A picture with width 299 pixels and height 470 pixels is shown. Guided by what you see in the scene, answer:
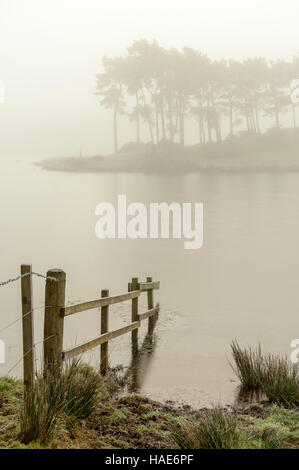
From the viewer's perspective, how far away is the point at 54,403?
808cm

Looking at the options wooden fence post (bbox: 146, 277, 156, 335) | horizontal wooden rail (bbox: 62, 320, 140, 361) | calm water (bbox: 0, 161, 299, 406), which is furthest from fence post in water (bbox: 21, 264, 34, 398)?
wooden fence post (bbox: 146, 277, 156, 335)

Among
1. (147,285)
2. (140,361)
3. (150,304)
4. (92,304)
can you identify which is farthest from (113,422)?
(150,304)

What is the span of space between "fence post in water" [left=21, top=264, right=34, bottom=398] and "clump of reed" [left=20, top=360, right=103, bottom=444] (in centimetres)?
17

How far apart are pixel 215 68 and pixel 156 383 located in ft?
359

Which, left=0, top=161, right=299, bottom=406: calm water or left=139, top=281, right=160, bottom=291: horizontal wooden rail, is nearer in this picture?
left=0, top=161, right=299, bottom=406: calm water

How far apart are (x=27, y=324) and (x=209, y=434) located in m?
2.59

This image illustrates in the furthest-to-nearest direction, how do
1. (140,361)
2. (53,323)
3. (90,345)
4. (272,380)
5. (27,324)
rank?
(140,361)
(90,345)
(272,380)
(53,323)
(27,324)

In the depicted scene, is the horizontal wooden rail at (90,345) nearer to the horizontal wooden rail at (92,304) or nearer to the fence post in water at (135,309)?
the fence post in water at (135,309)

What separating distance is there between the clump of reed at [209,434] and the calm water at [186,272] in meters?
4.30

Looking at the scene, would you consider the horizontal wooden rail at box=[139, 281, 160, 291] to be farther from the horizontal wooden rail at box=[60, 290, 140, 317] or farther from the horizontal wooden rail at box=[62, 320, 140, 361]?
the horizontal wooden rail at box=[60, 290, 140, 317]

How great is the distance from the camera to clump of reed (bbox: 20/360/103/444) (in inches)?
289

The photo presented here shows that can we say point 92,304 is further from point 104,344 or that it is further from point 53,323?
point 53,323
